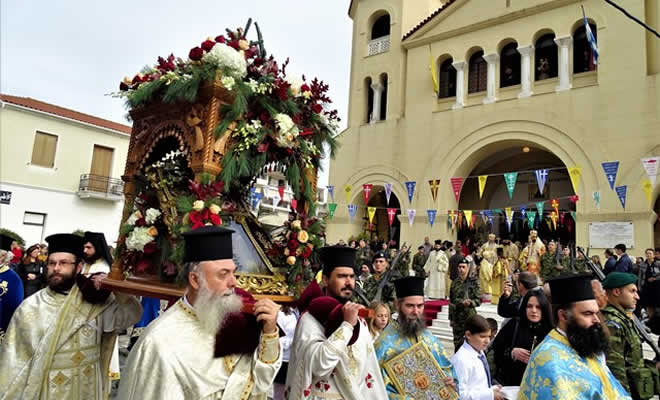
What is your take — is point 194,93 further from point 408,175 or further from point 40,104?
point 40,104

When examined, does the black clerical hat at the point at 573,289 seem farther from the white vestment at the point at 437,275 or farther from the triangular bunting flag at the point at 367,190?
the triangular bunting flag at the point at 367,190

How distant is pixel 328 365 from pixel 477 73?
17.6 meters

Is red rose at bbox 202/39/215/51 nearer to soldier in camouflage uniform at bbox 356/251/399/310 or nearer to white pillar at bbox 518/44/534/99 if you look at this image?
soldier in camouflage uniform at bbox 356/251/399/310

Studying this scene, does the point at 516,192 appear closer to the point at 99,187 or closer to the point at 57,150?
the point at 99,187

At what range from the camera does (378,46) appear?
20.3 meters

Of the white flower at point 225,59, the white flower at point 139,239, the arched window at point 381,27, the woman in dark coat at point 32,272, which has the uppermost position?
the arched window at point 381,27

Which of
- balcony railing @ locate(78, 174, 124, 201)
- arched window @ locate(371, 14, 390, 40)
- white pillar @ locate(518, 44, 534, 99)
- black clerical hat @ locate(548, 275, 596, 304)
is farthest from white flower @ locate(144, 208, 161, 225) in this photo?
arched window @ locate(371, 14, 390, 40)

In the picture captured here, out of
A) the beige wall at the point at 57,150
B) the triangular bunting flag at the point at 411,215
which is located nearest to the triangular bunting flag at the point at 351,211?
the triangular bunting flag at the point at 411,215

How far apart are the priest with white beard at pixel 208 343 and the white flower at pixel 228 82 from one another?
137cm

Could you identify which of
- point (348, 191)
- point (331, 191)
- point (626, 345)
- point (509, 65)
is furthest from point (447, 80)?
point (626, 345)

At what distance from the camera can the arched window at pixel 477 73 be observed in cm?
1768

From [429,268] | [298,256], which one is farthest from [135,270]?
[429,268]

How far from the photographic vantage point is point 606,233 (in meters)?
13.6

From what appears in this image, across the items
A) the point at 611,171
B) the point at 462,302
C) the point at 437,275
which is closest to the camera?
the point at 462,302
